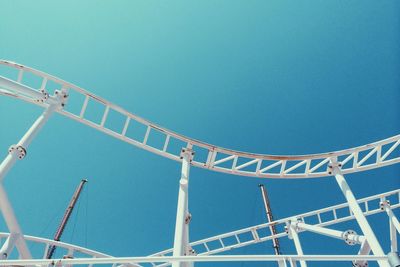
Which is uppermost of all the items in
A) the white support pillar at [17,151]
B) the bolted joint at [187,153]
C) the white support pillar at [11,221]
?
the bolted joint at [187,153]

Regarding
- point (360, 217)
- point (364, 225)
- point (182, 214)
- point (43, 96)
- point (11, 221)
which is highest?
point (43, 96)

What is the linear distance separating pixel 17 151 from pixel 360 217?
24.4ft

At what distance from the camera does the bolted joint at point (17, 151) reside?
225 inches

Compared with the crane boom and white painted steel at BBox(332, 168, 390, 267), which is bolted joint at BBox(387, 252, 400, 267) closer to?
white painted steel at BBox(332, 168, 390, 267)

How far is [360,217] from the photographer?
7.08 metres

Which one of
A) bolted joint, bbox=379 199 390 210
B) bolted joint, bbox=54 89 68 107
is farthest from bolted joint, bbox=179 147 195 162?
bolted joint, bbox=379 199 390 210

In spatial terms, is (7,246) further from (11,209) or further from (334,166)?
(334,166)

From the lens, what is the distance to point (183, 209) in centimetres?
607

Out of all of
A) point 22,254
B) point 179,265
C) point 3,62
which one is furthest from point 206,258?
point 3,62

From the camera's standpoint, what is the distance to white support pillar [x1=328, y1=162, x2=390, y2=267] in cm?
631

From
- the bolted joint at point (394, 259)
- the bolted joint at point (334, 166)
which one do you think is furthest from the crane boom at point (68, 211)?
the bolted joint at point (394, 259)

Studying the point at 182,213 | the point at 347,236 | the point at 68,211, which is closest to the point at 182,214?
the point at 182,213

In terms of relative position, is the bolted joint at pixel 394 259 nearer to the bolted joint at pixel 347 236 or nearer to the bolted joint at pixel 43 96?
the bolted joint at pixel 347 236

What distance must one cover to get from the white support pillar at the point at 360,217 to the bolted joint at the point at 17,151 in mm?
7227
